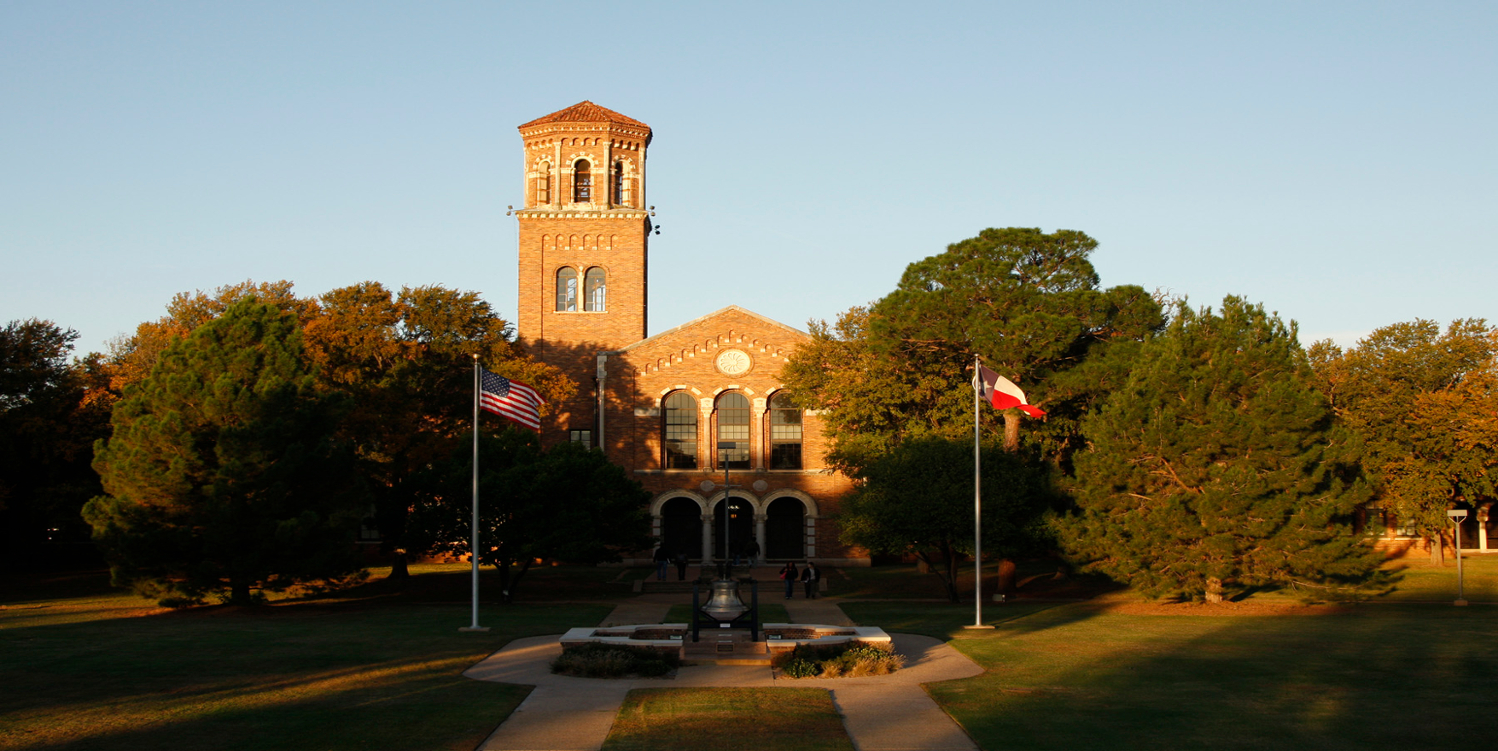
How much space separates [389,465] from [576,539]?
31.0ft

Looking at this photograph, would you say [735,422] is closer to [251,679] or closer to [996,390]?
[996,390]

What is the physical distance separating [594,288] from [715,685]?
38.7 meters

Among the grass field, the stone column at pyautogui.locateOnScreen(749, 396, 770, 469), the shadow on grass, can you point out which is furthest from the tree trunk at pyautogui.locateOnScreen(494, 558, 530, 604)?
the stone column at pyautogui.locateOnScreen(749, 396, 770, 469)

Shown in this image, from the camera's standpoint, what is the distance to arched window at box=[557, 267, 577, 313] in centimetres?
5422

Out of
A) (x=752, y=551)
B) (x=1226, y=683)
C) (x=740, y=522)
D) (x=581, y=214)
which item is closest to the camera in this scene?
(x=1226, y=683)

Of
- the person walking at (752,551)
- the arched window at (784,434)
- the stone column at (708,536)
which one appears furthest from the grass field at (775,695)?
the arched window at (784,434)

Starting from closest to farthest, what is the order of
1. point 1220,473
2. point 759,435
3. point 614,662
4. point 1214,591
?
point 614,662 < point 1220,473 < point 1214,591 < point 759,435

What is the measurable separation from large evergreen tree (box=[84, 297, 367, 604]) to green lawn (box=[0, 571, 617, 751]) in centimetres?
134

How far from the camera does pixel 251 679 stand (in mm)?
17734

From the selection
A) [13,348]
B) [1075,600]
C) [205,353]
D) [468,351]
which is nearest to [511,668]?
[205,353]

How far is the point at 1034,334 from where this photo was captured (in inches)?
1451

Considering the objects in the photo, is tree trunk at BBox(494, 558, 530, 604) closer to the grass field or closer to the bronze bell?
the grass field

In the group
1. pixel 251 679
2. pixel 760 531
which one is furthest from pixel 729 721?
pixel 760 531

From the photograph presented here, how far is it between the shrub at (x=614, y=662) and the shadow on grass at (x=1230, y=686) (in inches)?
185
